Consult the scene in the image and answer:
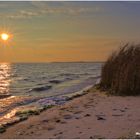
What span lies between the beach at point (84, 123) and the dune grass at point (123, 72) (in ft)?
8.27

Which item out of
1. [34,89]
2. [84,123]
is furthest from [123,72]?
[34,89]

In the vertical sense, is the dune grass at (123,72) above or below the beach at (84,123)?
above

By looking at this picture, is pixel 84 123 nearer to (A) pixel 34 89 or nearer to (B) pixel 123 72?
(B) pixel 123 72

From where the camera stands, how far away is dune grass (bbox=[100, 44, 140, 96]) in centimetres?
1420

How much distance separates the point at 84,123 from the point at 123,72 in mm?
6440

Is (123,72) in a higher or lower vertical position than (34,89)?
higher

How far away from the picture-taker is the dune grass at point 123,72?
1420 cm

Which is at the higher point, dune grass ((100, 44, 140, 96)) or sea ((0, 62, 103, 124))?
dune grass ((100, 44, 140, 96))

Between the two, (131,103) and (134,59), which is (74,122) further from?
(134,59)

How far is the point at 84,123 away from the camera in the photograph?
8500 mm

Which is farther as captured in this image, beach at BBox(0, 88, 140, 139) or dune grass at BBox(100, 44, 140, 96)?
dune grass at BBox(100, 44, 140, 96)

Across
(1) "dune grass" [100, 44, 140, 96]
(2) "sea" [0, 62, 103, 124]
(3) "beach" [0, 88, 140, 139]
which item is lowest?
(2) "sea" [0, 62, 103, 124]

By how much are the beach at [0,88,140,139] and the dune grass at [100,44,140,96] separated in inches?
99.2

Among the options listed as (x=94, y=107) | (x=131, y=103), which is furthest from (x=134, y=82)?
(x=94, y=107)
